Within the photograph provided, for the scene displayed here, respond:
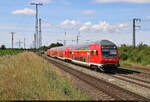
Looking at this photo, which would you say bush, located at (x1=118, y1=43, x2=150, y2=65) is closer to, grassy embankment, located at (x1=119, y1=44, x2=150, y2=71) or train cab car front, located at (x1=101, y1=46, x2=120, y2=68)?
grassy embankment, located at (x1=119, y1=44, x2=150, y2=71)

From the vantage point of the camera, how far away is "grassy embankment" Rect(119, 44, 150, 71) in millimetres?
29344

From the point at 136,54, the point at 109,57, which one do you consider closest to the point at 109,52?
the point at 109,57

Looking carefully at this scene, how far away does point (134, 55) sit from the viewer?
107ft

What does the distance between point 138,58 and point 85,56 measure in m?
9.57

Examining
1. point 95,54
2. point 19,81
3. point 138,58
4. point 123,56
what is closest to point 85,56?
point 95,54

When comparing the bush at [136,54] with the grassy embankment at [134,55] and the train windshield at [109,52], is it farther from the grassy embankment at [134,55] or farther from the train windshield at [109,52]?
the train windshield at [109,52]

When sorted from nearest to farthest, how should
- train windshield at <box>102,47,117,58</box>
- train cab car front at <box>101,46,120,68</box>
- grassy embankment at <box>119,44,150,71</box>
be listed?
train cab car front at <box>101,46,120,68</box> < train windshield at <box>102,47,117,58</box> < grassy embankment at <box>119,44,150,71</box>

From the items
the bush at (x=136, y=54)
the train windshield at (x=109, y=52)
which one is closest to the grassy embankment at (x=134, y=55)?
the bush at (x=136, y=54)

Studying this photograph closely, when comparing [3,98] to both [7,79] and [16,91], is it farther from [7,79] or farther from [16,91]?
[7,79]

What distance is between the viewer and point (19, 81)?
30.3 feet

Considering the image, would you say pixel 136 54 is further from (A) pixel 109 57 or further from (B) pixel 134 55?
(A) pixel 109 57

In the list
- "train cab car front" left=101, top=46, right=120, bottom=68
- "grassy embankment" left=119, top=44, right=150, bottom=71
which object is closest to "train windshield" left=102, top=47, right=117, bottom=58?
"train cab car front" left=101, top=46, right=120, bottom=68

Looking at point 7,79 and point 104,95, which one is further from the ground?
point 7,79

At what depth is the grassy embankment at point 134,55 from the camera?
2934 centimetres
